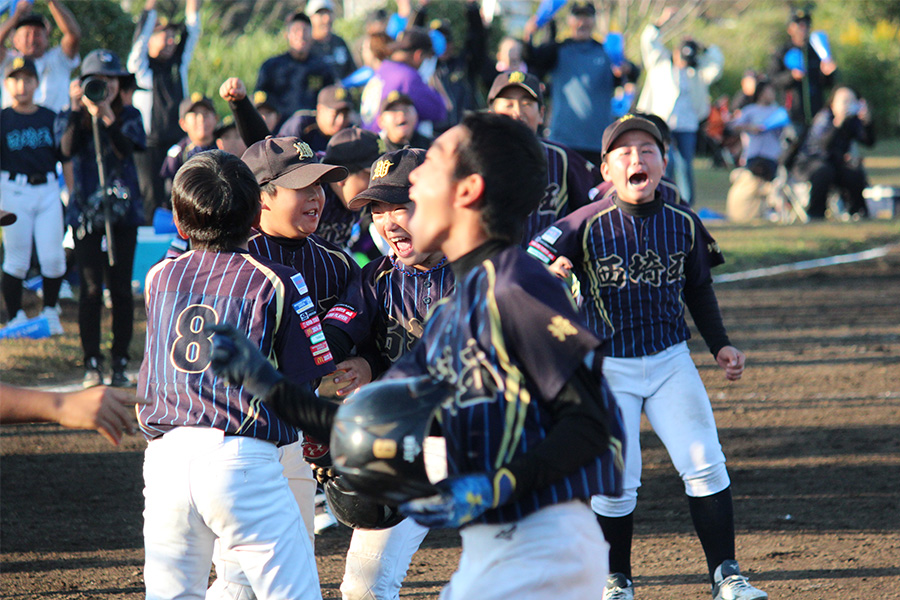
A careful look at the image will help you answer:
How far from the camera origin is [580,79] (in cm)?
1006

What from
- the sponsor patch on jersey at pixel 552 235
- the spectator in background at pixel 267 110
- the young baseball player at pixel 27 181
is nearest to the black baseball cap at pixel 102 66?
the young baseball player at pixel 27 181

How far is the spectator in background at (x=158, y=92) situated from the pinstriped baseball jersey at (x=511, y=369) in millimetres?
8355

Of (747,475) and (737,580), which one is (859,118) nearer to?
(747,475)

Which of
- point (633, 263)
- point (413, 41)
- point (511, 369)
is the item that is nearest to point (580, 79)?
point (413, 41)

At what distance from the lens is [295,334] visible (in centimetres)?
323

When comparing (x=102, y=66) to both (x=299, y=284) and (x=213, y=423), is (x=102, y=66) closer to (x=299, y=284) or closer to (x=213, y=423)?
(x=299, y=284)

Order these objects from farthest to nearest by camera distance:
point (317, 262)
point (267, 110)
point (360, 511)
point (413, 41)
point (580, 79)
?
point (580, 79) < point (267, 110) < point (413, 41) < point (317, 262) < point (360, 511)

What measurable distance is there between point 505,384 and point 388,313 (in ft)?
4.96

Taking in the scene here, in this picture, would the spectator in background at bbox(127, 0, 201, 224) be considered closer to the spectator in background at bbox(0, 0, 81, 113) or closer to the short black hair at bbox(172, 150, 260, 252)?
the spectator in background at bbox(0, 0, 81, 113)

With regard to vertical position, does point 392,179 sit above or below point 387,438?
above

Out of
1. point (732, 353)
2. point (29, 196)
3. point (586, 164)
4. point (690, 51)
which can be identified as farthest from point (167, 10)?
point (732, 353)

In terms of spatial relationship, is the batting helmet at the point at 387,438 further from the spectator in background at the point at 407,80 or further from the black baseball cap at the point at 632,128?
the spectator in background at the point at 407,80

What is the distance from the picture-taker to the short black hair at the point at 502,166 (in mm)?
2439

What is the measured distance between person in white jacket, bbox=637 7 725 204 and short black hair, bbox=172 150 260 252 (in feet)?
35.4
